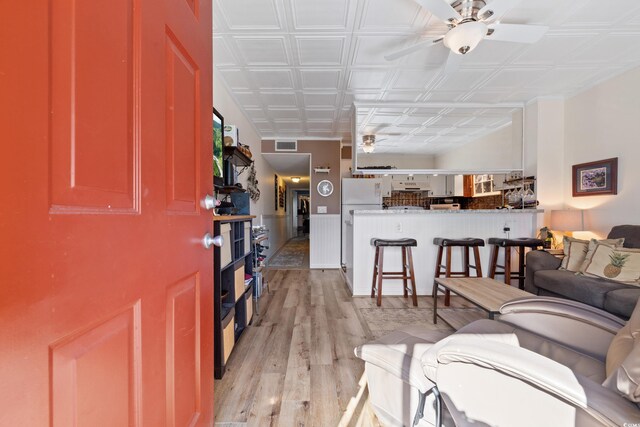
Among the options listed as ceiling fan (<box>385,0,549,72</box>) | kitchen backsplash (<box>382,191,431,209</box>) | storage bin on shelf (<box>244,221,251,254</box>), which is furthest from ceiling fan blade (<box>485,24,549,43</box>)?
kitchen backsplash (<box>382,191,431,209</box>)

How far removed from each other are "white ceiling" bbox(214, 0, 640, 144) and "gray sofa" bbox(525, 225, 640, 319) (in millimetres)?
1848

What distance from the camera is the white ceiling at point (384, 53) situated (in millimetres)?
2068

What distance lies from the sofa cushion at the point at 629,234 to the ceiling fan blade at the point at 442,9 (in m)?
2.58

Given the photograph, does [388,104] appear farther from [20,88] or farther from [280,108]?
[20,88]

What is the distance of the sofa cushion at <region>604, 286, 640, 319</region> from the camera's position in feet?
6.08

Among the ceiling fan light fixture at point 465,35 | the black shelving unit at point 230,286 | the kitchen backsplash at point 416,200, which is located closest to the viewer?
the black shelving unit at point 230,286

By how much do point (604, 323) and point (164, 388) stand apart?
1764 mm

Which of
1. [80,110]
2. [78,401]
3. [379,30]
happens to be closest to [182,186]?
[80,110]

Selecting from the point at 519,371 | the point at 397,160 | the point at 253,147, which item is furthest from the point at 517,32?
the point at 397,160

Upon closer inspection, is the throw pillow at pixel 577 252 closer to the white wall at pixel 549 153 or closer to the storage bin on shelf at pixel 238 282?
the white wall at pixel 549 153

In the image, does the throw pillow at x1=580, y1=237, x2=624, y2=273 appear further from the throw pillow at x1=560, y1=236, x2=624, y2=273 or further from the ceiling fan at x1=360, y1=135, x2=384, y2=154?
the ceiling fan at x1=360, y1=135, x2=384, y2=154

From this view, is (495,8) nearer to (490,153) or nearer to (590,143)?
(590,143)

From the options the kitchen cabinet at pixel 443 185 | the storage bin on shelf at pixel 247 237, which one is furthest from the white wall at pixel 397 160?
the storage bin on shelf at pixel 247 237

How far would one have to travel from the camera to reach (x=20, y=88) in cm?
38
